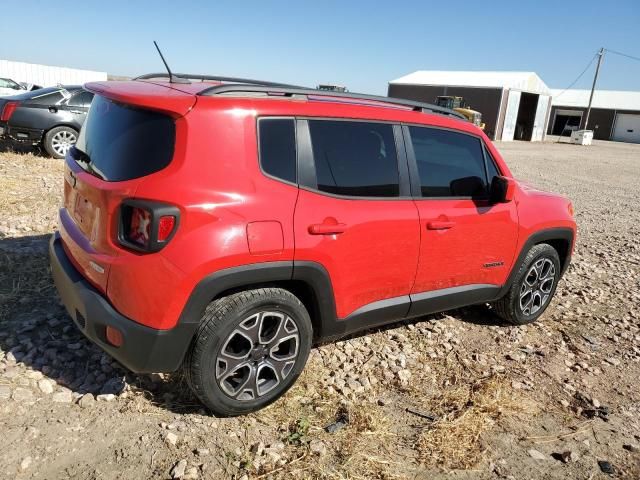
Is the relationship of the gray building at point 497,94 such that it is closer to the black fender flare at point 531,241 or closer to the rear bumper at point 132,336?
the black fender flare at point 531,241

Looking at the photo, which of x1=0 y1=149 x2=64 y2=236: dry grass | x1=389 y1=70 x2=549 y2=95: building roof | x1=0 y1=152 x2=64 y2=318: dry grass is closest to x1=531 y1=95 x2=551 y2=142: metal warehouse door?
x1=389 y1=70 x2=549 y2=95: building roof

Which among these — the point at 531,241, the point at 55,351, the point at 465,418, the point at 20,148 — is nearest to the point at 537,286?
the point at 531,241

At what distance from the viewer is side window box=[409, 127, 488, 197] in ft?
11.5

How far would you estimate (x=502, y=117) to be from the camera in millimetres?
35844

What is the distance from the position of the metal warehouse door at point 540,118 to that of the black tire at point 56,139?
3629 cm

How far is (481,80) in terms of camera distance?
3794 cm

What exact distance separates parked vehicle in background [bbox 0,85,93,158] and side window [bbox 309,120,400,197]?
802cm

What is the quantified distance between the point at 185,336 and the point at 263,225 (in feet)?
2.25

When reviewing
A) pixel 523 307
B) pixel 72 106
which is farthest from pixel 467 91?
pixel 523 307

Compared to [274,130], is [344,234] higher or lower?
lower

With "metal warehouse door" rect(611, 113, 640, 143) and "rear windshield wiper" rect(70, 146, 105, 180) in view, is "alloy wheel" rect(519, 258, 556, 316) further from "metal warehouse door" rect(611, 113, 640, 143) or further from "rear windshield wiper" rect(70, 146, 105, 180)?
"metal warehouse door" rect(611, 113, 640, 143)

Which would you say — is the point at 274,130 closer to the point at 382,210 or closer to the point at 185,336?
the point at 382,210

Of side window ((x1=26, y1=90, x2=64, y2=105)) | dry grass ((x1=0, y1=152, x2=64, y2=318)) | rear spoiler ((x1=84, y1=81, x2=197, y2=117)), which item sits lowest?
dry grass ((x1=0, y1=152, x2=64, y2=318))

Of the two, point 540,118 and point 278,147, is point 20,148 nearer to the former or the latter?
point 278,147
